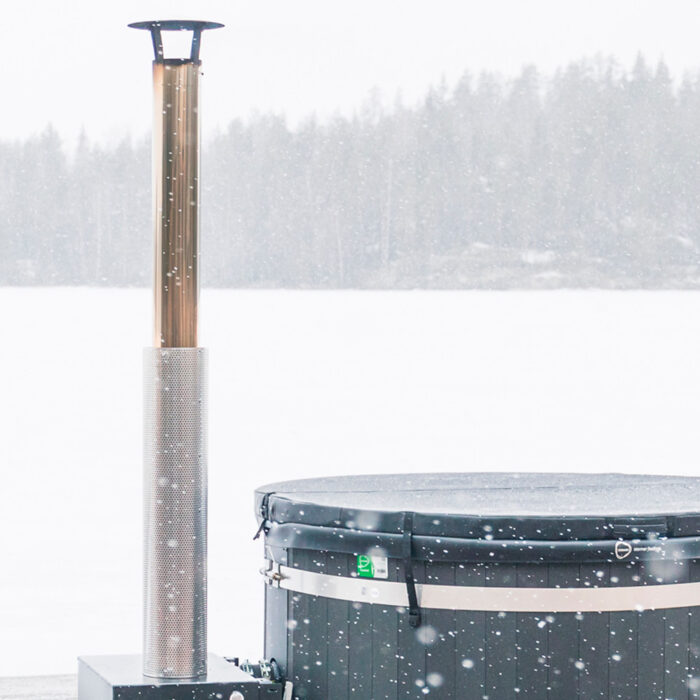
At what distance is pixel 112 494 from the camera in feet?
60.3

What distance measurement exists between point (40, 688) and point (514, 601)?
5.68 ft

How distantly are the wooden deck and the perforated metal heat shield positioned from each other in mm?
944

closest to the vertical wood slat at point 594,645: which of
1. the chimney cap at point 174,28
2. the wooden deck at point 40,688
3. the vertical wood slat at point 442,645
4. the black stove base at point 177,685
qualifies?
the vertical wood slat at point 442,645

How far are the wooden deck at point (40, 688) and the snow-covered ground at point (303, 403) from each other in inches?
217

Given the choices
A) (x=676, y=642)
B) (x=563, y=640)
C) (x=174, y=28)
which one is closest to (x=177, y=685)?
(x=563, y=640)

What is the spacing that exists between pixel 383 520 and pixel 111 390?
23.0 m

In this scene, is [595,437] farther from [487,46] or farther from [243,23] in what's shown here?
[243,23]

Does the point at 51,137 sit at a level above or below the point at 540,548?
above

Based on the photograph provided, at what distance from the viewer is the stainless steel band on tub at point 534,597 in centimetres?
273

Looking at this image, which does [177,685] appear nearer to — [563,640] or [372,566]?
[372,566]

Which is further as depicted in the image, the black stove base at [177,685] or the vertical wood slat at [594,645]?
the black stove base at [177,685]

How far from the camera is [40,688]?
3838mm

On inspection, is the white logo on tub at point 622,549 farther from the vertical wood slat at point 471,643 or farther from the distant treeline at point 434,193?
the distant treeline at point 434,193

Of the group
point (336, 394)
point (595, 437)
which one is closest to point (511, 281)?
point (336, 394)
